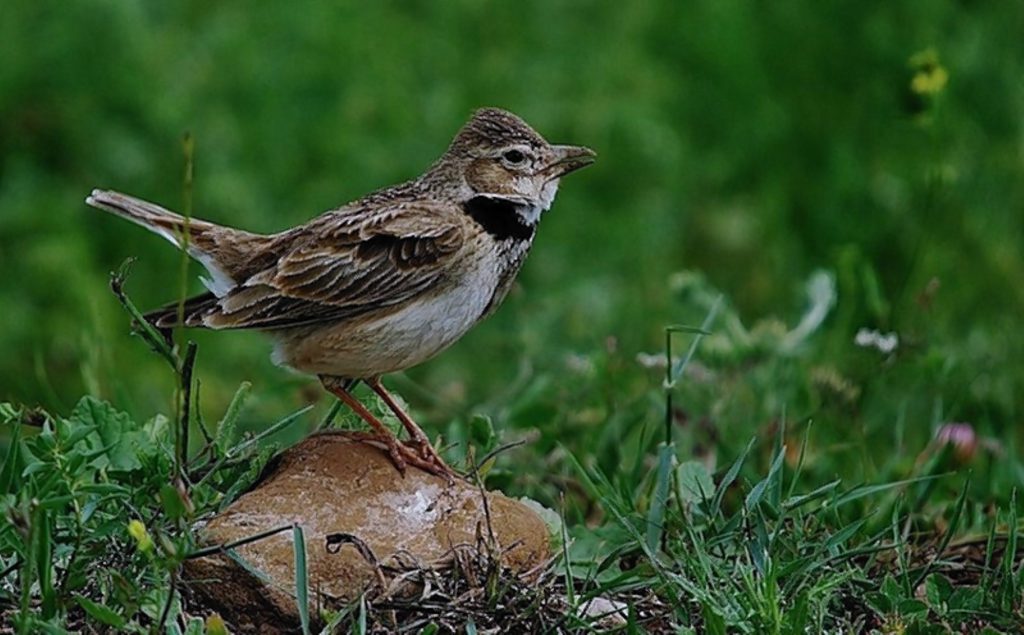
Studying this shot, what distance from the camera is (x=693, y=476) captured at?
5.52 m

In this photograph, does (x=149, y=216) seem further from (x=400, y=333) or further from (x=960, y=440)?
(x=960, y=440)

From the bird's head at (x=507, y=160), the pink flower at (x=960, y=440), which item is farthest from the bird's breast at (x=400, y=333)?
the pink flower at (x=960, y=440)

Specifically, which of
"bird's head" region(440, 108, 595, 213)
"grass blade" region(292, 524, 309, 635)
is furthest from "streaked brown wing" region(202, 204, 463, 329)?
"grass blade" region(292, 524, 309, 635)

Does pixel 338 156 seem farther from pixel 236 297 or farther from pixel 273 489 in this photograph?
pixel 273 489

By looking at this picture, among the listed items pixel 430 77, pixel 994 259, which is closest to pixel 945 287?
pixel 994 259

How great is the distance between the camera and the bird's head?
19.9 feet

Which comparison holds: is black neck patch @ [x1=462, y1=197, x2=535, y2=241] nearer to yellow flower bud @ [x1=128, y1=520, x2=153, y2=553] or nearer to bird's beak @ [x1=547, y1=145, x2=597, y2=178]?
bird's beak @ [x1=547, y1=145, x2=597, y2=178]

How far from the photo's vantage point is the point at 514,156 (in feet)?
19.9

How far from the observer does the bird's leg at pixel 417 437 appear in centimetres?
532

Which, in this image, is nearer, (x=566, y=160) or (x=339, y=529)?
(x=339, y=529)

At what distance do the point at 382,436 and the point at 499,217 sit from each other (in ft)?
2.95

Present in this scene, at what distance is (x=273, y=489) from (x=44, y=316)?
4.44 meters

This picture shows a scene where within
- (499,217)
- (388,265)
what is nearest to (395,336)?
(388,265)

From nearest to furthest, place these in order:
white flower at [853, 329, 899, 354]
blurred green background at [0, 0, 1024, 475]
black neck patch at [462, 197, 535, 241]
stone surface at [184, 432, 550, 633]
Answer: stone surface at [184, 432, 550, 633], black neck patch at [462, 197, 535, 241], white flower at [853, 329, 899, 354], blurred green background at [0, 0, 1024, 475]
